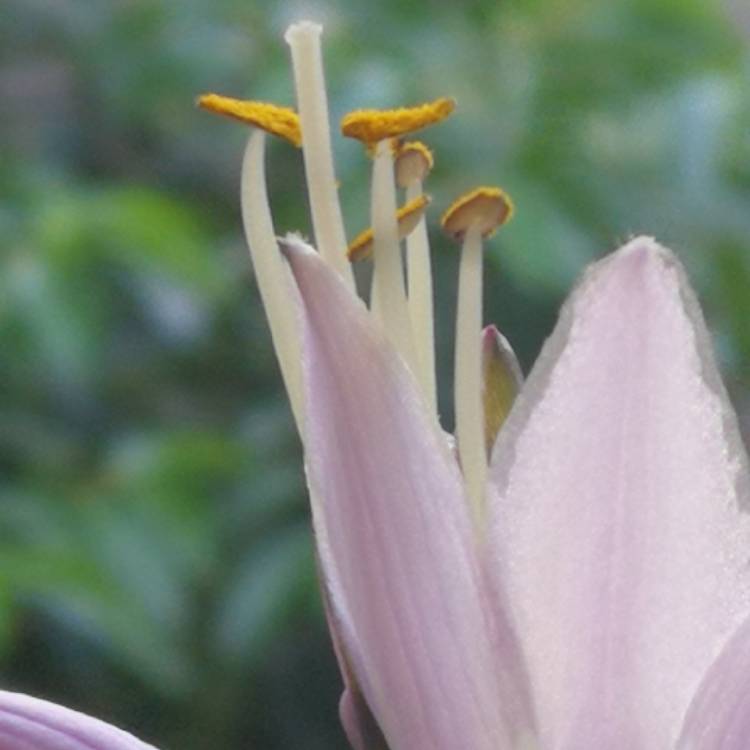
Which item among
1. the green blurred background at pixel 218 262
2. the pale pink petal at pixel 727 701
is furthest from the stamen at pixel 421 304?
the green blurred background at pixel 218 262

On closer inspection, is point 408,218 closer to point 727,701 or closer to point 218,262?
point 727,701

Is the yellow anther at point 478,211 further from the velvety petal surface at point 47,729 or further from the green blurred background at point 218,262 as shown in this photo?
the green blurred background at point 218,262

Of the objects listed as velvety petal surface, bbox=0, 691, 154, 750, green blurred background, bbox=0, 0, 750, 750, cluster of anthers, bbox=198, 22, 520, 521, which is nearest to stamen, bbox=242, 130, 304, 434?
cluster of anthers, bbox=198, 22, 520, 521

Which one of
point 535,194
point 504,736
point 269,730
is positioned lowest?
point 269,730

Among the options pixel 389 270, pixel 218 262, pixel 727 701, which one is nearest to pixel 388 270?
pixel 389 270

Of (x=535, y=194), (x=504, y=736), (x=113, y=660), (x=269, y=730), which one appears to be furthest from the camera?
(x=269, y=730)

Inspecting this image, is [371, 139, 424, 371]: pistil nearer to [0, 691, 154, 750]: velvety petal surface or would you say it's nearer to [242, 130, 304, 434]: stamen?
[242, 130, 304, 434]: stamen

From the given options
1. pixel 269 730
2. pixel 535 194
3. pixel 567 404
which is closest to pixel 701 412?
pixel 567 404

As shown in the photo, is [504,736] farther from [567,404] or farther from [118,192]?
[118,192]
